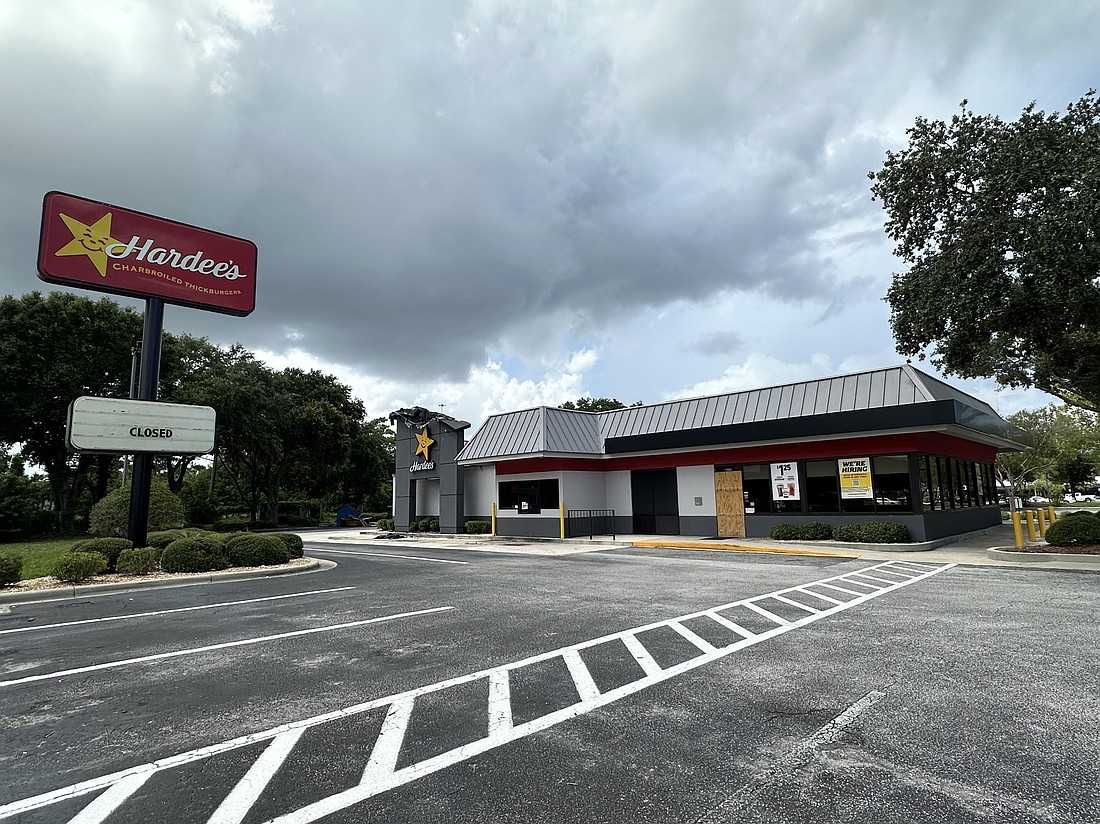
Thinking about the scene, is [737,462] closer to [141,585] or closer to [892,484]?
[892,484]

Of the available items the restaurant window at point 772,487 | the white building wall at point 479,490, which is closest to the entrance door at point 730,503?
the restaurant window at point 772,487

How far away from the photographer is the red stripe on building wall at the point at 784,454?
66.6ft

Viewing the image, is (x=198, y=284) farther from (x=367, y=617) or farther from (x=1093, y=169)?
(x=1093, y=169)

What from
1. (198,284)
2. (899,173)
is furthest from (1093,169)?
(198,284)

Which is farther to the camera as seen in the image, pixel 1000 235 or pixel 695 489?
pixel 695 489

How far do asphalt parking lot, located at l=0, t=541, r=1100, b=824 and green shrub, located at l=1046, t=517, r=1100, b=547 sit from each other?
838 centimetres

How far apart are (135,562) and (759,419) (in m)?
20.1

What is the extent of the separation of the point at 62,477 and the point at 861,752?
41727mm

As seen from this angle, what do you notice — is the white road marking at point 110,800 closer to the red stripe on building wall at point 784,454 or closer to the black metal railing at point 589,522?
the red stripe on building wall at point 784,454

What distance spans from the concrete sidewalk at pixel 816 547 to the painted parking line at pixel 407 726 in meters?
11.5

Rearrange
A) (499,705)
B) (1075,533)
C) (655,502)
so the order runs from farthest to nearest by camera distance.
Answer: (655,502)
(1075,533)
(499,705)

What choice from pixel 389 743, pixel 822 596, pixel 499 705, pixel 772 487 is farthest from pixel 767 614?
pixel 772 487

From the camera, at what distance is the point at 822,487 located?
21.8 m

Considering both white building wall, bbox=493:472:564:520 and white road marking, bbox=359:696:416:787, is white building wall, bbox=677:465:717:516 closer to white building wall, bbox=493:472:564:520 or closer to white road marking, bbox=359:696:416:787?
white building wall, bbox=493:472:564:520
